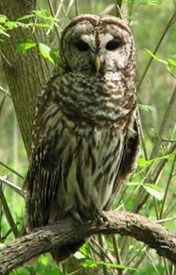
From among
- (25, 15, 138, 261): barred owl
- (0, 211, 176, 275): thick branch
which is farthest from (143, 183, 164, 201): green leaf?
→ (25, 15, 138, 261): barred owl

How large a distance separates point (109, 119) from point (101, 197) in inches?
15.1

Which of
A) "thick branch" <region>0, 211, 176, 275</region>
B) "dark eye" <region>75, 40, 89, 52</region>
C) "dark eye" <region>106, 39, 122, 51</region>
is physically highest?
"dark eye" <region>75, 40, 89, 52</region>

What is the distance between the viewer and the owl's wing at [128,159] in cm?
357

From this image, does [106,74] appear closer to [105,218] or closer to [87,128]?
[87,128]

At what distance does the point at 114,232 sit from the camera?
3.33m

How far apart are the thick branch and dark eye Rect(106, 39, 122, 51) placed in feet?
2.08

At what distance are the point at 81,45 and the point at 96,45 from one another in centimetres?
8

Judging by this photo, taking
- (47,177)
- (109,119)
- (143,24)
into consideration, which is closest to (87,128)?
(109,119)

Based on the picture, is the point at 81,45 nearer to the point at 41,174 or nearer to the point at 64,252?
the point at 41,174

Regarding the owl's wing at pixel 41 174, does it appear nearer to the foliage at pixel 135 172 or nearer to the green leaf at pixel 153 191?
the foliage at pixel 135 172

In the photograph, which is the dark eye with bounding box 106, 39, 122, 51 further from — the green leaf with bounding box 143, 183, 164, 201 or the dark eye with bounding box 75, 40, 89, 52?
the green leaf with bounding box 143, 183, 164, 201

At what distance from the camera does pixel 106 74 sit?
3430 millimetres

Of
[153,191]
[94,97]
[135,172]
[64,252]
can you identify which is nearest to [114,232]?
[153,191]

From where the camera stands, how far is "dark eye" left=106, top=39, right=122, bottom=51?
11.1 ft
